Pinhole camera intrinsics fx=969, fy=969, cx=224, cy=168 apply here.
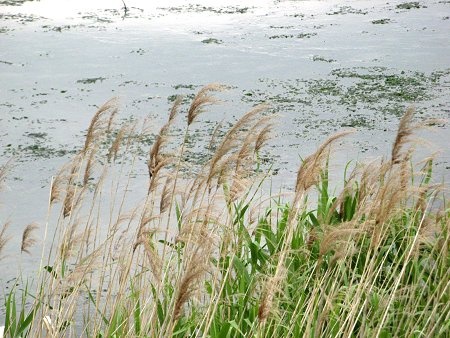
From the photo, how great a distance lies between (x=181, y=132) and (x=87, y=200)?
0.98 m

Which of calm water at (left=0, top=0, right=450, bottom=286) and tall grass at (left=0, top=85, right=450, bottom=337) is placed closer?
tall grass at (left=0, top=85, right=450, bottom=337)

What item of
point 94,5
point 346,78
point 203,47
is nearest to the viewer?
point 346,78

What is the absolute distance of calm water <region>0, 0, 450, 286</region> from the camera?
4879 mm

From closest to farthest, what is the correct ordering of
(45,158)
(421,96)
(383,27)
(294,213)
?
1. (294,213)
2. (45,158)
3. (421,96)
4. (383,27)

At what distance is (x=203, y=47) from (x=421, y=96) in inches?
71.5

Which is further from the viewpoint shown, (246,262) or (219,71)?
(219,71)

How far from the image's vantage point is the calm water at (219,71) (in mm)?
4879

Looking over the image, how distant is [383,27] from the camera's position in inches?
300

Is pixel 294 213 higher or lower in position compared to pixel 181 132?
higher

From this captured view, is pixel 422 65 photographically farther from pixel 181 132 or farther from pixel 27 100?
pixel 27 100

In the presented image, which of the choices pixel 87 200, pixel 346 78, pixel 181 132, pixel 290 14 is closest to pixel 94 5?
pixel 290 14

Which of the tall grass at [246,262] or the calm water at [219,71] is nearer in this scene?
the tall grass at [246,262]

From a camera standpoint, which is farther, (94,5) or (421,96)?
(94,5)

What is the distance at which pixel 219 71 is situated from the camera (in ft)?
20.7
